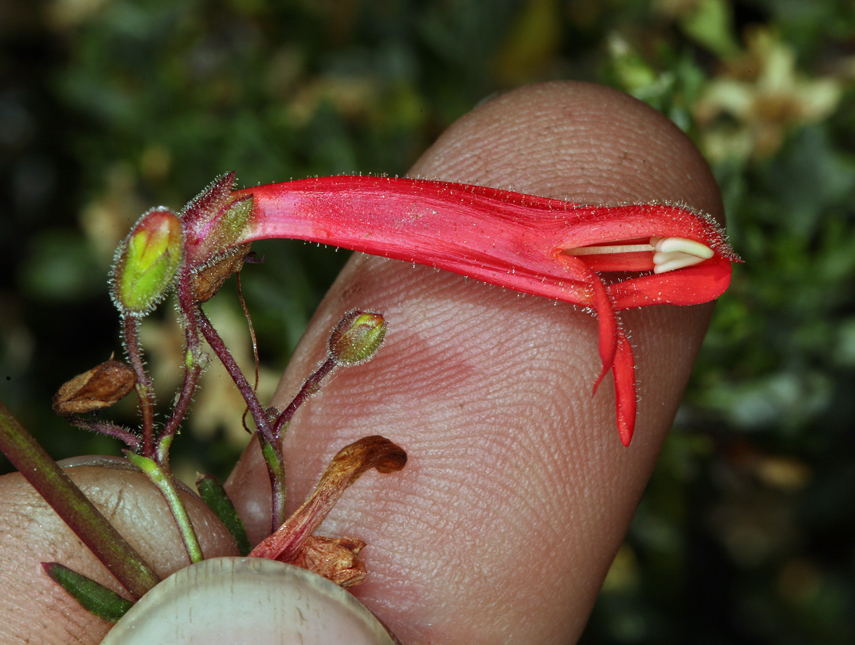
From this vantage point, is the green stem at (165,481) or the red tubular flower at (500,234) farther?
the red tubular flower at (500,234)

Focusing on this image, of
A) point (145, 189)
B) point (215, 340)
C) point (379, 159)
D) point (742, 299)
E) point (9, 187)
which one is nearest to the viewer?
point (215, 340)

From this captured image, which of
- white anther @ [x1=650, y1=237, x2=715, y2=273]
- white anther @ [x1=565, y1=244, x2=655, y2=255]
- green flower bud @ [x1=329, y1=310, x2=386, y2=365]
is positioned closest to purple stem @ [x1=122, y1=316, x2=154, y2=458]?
green flower bud @ [x1=329, y1=310, x2=386, y2=365]

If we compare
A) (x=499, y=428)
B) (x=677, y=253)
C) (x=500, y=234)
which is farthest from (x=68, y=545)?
(x=677, y=253)

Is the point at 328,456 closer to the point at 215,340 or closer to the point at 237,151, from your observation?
the point at 215,340

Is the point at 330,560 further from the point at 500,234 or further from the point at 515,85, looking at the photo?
the point at 515,85

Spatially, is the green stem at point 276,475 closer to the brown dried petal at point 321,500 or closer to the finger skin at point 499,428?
the brown dried petal at point 321,500

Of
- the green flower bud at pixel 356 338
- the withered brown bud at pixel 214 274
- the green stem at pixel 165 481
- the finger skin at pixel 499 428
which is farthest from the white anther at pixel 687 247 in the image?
the green stem at pixel 165 481

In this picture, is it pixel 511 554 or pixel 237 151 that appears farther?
pixel 237 151

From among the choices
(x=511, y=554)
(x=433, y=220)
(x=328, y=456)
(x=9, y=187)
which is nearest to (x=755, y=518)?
(x=511, y=554)
